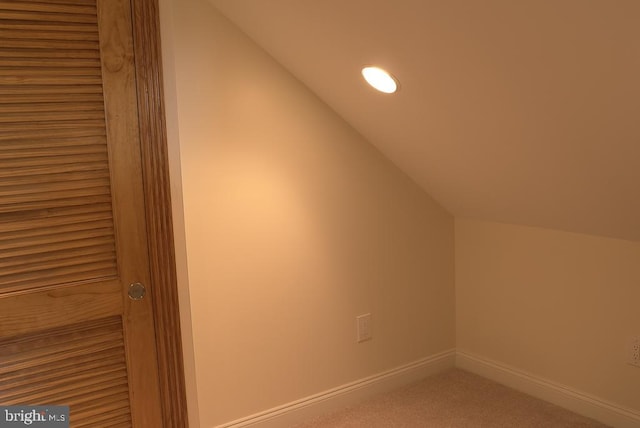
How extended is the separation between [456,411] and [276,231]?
3.68ft

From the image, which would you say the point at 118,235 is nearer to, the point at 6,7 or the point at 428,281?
the point at 6,7

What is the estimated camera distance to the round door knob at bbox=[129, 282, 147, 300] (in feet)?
5.64

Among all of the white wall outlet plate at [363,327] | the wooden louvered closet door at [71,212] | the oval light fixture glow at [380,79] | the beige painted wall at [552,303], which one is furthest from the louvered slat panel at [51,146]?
the beige painted wall at [552,303]

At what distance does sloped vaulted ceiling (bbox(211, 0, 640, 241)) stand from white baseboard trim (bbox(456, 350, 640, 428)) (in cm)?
71

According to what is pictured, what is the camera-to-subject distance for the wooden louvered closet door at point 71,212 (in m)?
1.53

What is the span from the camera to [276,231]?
85.6 inches

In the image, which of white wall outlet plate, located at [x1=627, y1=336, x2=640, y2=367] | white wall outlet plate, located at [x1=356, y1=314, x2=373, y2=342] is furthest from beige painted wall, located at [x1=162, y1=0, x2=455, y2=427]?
white wall outlet plate, located at [x1=627, y1=336, x2=640, y2=367]

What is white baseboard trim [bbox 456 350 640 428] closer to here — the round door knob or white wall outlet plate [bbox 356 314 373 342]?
white wall outlet plate [bbox 356 314 373 342]

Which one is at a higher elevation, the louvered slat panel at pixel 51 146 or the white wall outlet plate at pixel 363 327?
the louvered slat panel at pixel 51 146

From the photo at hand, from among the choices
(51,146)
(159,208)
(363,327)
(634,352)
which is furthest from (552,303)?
(51,146)

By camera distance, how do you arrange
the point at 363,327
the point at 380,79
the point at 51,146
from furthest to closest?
the point at 363,327 < the point at 380,79 < the point at 51,146

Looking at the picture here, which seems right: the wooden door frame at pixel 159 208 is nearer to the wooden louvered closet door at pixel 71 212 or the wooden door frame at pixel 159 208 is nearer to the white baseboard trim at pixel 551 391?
the wooden louvered closet door at pixel 71 212

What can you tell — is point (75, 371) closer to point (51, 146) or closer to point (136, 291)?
point (136, 291)

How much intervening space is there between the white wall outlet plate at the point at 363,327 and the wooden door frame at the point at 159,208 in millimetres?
885
